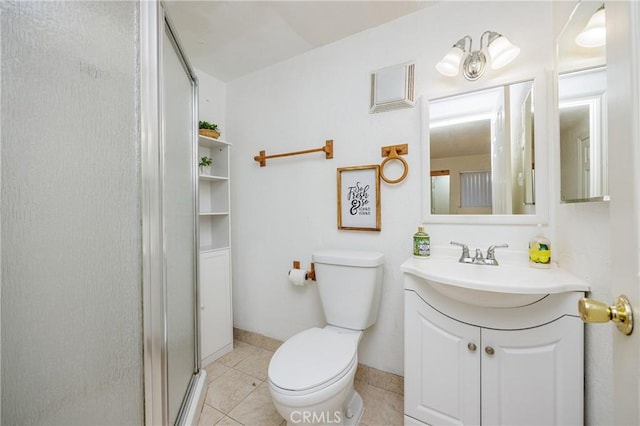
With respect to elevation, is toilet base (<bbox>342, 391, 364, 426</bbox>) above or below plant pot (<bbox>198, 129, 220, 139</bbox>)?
below

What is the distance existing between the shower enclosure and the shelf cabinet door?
778 millimetres

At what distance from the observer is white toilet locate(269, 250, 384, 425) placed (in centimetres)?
97

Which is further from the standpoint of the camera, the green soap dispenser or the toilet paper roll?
the toilet paper roll

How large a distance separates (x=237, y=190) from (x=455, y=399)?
6.11 feet

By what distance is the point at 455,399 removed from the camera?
104cm

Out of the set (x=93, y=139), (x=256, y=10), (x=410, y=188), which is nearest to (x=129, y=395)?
(x=93, y=139)

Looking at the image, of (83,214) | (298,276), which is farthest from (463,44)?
(83,214)

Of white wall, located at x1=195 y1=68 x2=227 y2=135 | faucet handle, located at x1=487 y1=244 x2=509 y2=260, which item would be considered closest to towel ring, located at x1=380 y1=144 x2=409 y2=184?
faucet handle, located at x1=487 y1=244 x2=509 y2=260

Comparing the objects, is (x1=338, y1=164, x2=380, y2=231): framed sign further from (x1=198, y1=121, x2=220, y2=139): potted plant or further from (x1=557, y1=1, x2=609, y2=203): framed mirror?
(x1=198, y1=121, x2=220, y2=139): potted plant

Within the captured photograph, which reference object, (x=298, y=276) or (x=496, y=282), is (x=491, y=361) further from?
(x=298, y=276)

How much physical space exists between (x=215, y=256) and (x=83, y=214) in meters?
1.16

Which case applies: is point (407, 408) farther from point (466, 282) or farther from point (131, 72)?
point (131, 72)

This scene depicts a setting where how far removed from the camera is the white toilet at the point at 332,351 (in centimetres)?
97

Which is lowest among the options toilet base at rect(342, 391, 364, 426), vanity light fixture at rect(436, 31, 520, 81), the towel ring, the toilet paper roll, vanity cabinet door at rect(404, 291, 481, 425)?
toilet base at rect(342, 391, 364, 426)
